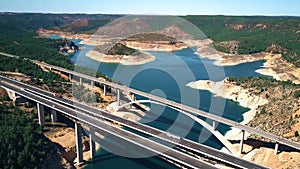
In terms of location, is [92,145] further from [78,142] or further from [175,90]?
[175,90]

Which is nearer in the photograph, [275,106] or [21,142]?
[21,142]

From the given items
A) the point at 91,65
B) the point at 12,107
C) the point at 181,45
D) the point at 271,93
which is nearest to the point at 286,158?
the point at 271,93

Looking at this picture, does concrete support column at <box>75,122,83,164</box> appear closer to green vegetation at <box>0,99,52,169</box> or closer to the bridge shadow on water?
green vegetation at <box>0,99,52,169</box>

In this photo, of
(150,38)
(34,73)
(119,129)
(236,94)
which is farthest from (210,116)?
(150,38)

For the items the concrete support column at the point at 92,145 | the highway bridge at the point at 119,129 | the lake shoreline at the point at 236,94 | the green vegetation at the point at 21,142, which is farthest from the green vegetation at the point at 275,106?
the green vegetation at the point at 21,142

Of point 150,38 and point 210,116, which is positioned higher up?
point 150,38

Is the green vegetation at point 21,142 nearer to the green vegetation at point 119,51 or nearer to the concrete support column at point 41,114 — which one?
the concrete support column at point 41,114
